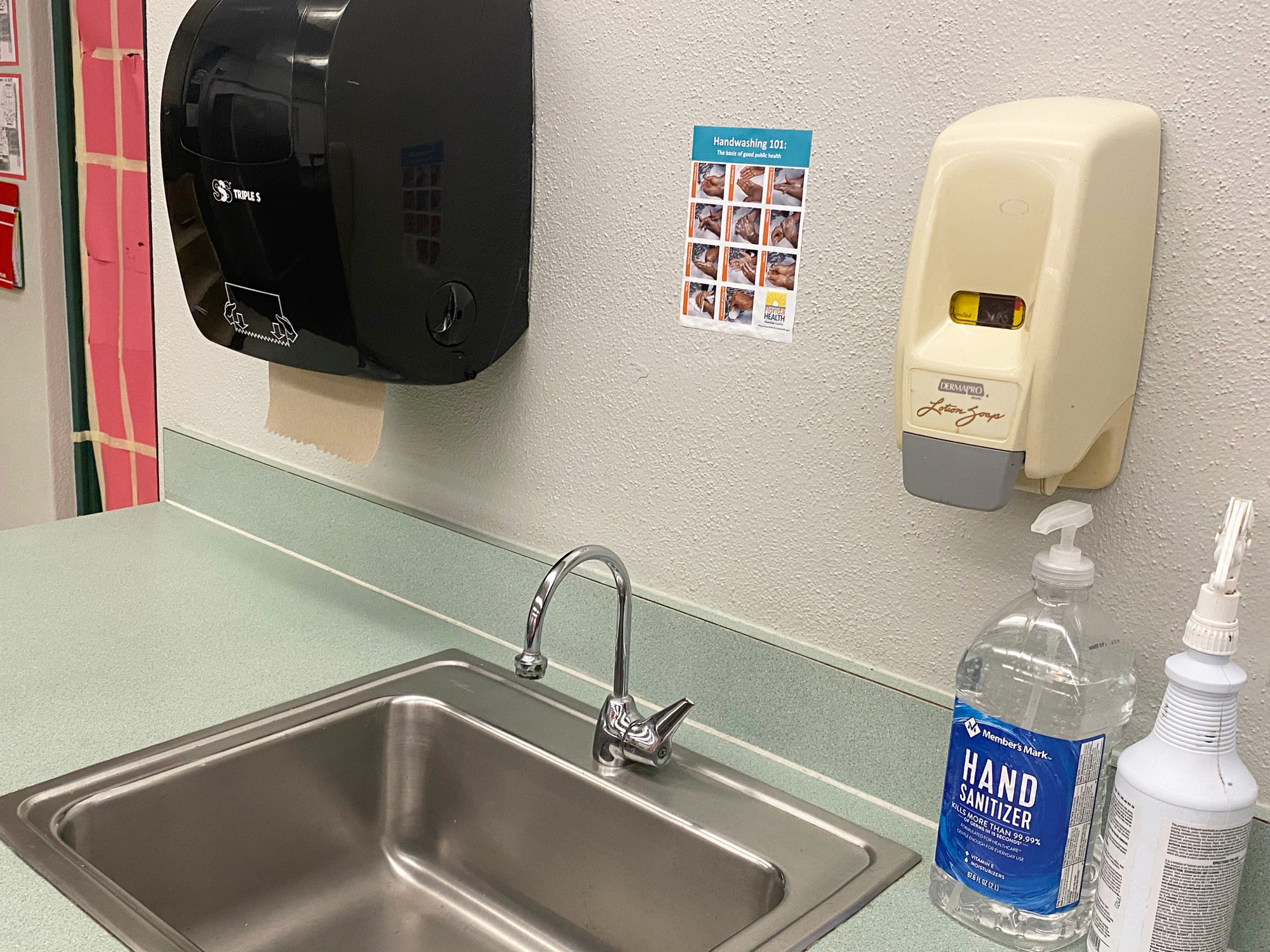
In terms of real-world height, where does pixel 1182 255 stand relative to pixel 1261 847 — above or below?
above

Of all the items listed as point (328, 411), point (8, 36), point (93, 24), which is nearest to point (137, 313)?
point (93, 24)

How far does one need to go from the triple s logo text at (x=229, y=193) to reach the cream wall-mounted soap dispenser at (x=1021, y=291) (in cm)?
69

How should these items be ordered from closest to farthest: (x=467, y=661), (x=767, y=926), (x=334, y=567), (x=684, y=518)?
(x=767, y=926) → (x=684, y=518) → (x=467, y=661) → (x=334, y=567)

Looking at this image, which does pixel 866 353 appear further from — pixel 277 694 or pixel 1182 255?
pixel 277 694

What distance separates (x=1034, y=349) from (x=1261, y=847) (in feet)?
1.38

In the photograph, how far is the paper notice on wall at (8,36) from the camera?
8.11ft

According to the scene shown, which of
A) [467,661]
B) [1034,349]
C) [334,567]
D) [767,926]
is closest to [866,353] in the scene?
[1034,349]

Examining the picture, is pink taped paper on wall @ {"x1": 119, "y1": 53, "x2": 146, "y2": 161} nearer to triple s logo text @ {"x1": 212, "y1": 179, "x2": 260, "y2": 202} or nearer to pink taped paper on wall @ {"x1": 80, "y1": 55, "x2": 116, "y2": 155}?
pink taped paper on wall @ {"x1": 80, "y1": 55, "x2": 116, "y2": 155}

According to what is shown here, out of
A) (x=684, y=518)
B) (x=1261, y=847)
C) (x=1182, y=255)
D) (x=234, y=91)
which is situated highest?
(x=234, y=91)

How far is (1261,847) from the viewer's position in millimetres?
856

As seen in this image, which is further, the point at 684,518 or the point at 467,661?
the point at 467,661

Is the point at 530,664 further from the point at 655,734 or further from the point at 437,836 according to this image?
the point at 437,836

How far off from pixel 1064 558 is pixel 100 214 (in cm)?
217

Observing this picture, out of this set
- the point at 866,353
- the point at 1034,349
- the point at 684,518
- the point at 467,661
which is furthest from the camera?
the point at 467,661
